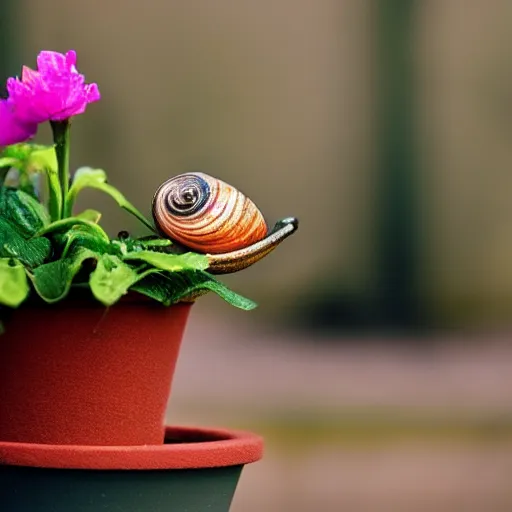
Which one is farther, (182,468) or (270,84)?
(270,84)

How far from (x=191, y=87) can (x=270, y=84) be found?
0.24 meters

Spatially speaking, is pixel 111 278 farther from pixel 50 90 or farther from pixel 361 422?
pixel 361 422

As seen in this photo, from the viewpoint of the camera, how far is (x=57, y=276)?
1035 millimetres

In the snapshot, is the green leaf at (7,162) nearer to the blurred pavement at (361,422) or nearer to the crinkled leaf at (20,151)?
the crinkled leaf at (20,151)

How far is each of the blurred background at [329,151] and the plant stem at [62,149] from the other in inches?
95.3

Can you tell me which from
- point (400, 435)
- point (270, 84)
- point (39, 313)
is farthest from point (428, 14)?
point (39, 313)

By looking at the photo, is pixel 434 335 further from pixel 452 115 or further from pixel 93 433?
pixel 93 433

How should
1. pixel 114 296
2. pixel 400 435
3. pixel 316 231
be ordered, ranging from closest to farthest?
1. pixel 114 296
2. pixel 400 435
3. pixel 316 231

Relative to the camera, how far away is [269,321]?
12.4ft

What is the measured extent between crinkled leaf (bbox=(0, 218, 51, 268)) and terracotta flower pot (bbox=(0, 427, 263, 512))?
16 centimetres

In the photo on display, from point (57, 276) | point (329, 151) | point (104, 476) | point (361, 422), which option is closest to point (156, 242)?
point (57, 276)

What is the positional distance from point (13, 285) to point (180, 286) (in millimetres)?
145

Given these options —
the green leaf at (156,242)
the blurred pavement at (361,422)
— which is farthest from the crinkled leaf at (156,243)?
the blurred pavement at (361,422)

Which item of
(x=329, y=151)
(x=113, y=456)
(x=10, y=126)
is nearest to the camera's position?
(x=113, y=456)
